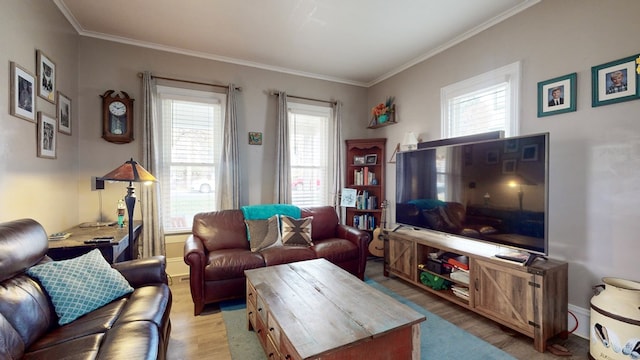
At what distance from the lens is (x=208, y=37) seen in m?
3.14

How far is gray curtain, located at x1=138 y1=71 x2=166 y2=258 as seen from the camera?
10.5ft

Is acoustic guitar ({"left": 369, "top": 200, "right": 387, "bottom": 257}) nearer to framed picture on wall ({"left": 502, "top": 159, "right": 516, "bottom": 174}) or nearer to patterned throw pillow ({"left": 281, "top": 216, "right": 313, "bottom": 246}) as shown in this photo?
patterned throw pillow ({"left": 281, "top": 216, "right": 313, "bottom": 246})

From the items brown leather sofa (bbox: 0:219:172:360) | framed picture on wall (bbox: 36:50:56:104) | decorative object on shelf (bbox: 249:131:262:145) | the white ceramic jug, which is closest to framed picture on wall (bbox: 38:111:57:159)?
framed picture on wall (bbox: 36:50:56:104)

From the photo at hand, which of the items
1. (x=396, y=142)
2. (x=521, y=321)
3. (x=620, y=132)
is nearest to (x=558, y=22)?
(x=620, y=132)

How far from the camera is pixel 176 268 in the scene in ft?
11.3

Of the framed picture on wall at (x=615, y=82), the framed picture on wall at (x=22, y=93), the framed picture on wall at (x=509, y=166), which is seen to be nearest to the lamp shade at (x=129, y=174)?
the framed picture on wall at (x=22, y=93)

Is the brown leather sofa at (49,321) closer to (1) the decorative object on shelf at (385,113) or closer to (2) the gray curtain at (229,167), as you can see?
(2) the gray curtain at (229,167)

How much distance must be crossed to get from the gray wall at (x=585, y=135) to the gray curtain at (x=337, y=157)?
7.33ft

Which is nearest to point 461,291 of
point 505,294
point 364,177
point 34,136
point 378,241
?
point 505,294

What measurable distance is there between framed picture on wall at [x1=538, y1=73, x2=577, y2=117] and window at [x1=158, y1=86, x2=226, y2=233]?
354 cm

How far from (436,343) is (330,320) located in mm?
1145

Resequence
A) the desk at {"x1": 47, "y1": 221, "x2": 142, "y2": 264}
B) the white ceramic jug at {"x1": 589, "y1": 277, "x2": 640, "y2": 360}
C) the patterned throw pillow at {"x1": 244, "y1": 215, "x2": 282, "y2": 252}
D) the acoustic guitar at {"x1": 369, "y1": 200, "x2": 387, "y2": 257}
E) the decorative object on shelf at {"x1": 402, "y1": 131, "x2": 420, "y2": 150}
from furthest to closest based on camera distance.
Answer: the acoustic guitar at {"x1": 369, "y1": 200, "x2": 387, "y2": 257}, the decorative object on shelf at {"x1": 402, "y1": 131, "x2": 420, "y2": 150}, the patterned throw pillow at {"x1": 244, "y1": 215, "x2": 282, "y2": 252}, the desk at {"x1": 47, "y1": 221, "x2": 142, "y2": 264}, the white ceramic jug at {"x1": 589, "y1": 277, "x2": 640, "y2": 360}

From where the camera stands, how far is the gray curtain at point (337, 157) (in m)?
4.34

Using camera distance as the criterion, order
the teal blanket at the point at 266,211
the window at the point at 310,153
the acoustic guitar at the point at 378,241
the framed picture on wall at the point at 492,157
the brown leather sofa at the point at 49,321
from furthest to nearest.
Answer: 1. the window at the point at 310,153
2. the acoustic guitar at the point at 378,241
3. the teal blanket at the point at 266,211
4. the framed picture on wall at the point at 492,157
5. the brown leather sofa at the point at 49,321
